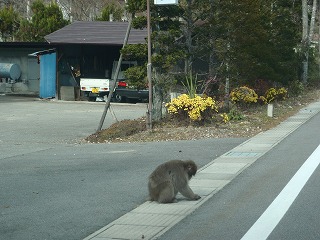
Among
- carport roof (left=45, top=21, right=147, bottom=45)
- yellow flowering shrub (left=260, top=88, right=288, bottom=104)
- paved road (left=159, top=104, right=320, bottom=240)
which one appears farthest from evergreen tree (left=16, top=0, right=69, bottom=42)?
paved road (left=159, top=104, right=320, bottom=240)

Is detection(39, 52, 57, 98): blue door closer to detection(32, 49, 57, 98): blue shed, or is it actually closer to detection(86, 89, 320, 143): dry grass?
detection(32, 49, 57, 98): blue shed

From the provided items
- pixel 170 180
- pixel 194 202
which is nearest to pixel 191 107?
pixel 194 202

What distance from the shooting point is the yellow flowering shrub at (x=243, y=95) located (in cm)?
2630

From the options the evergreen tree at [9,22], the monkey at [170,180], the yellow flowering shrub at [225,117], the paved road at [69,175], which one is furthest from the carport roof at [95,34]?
the monkey at [170,180]

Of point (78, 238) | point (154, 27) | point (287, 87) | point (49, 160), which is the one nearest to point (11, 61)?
point (287, 87)

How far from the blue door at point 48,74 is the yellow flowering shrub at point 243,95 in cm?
1508

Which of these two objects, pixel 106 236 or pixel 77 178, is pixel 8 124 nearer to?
pixel 77 178

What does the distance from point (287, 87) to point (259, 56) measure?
745 centimetres

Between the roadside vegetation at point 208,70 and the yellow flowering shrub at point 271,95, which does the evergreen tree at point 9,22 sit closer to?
the roadside vegetation at point 208,70

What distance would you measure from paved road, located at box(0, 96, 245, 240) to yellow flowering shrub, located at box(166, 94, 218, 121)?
1.93 metres

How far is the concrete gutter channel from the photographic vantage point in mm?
8680

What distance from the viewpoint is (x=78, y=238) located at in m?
8.40

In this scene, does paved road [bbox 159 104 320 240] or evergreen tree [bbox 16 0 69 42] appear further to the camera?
evergreen tree [bbox 16 0 69 42]

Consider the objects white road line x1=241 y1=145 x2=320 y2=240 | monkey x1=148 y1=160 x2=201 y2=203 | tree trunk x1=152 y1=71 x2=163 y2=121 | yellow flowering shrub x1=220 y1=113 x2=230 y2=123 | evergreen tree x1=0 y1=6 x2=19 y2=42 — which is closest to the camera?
white road line x1=241 y1=145 x2=320 y2=240
